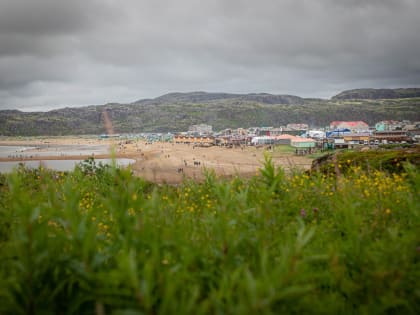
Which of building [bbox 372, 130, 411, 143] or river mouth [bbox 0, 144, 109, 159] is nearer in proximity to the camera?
river mouth [bbox 0, 144, 109, 159]

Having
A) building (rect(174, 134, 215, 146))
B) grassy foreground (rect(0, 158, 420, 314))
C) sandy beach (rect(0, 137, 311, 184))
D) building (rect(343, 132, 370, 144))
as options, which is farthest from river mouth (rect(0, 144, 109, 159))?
grassy foreground (rect(0, 158, 420, 314))

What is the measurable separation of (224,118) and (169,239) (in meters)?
194

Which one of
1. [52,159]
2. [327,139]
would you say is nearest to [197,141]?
[327,139]

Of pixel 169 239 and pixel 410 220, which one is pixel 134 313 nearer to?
pixel 169 239

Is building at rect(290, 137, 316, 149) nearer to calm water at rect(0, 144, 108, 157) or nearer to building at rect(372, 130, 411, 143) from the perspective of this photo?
building at rect(372, 130, 411, 143)

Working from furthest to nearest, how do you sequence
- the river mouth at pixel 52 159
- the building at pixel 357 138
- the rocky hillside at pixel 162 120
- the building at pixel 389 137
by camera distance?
the rocky hillside at pixel 162 120 → the building at pixel 357 138 → the building at pixel 389 137 → the river mouth at pixel 52 159

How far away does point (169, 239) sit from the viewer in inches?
119

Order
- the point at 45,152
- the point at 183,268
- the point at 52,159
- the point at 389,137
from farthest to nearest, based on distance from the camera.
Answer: the point at 389,137 → the point at 45,152 → the point at 52,159 → the point at 183,268

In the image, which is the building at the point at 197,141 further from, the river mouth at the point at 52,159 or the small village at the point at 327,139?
the river mouth at the point at 52,159

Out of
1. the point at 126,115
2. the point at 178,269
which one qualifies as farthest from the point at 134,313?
the point at 126,115

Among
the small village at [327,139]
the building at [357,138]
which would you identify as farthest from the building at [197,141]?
the building at [357,138]

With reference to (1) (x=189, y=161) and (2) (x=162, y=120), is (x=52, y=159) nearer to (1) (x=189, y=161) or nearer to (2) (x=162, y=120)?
(1) (x=189, y=161)

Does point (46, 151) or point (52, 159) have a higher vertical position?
point (46, 151)

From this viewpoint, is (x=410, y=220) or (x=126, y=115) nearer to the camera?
(x=410, y=220)
